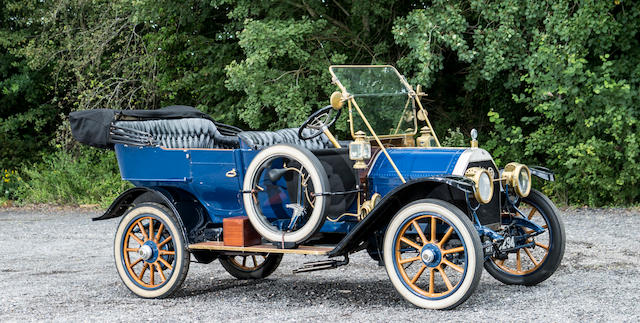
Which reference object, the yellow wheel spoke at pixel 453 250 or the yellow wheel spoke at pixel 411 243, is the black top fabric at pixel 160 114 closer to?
the yellow wheel spoke at pixel 411 243

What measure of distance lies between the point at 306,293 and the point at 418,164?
4.66ft

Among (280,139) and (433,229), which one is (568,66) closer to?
(280,139)

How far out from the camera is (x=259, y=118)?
525 inches

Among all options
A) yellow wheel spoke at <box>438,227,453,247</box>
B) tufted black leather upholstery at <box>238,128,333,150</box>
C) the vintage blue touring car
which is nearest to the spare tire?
the vintage blue touring car

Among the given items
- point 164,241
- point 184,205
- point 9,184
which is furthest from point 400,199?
point 9,184

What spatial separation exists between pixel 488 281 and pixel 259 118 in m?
7.27

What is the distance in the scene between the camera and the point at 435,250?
5.34 m

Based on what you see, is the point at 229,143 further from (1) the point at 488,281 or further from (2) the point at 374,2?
(2) the point at 374,2

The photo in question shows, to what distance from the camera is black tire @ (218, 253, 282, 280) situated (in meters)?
6.99

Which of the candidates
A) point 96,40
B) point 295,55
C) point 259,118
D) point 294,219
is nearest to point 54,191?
point 96,40

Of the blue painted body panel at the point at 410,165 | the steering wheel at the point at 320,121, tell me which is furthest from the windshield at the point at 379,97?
the blue painted body panel at the point at 410,165

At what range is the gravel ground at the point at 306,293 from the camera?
543 centimetres

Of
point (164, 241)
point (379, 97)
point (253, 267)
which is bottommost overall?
point (253, 267)

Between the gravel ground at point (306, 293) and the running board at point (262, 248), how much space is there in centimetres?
40
